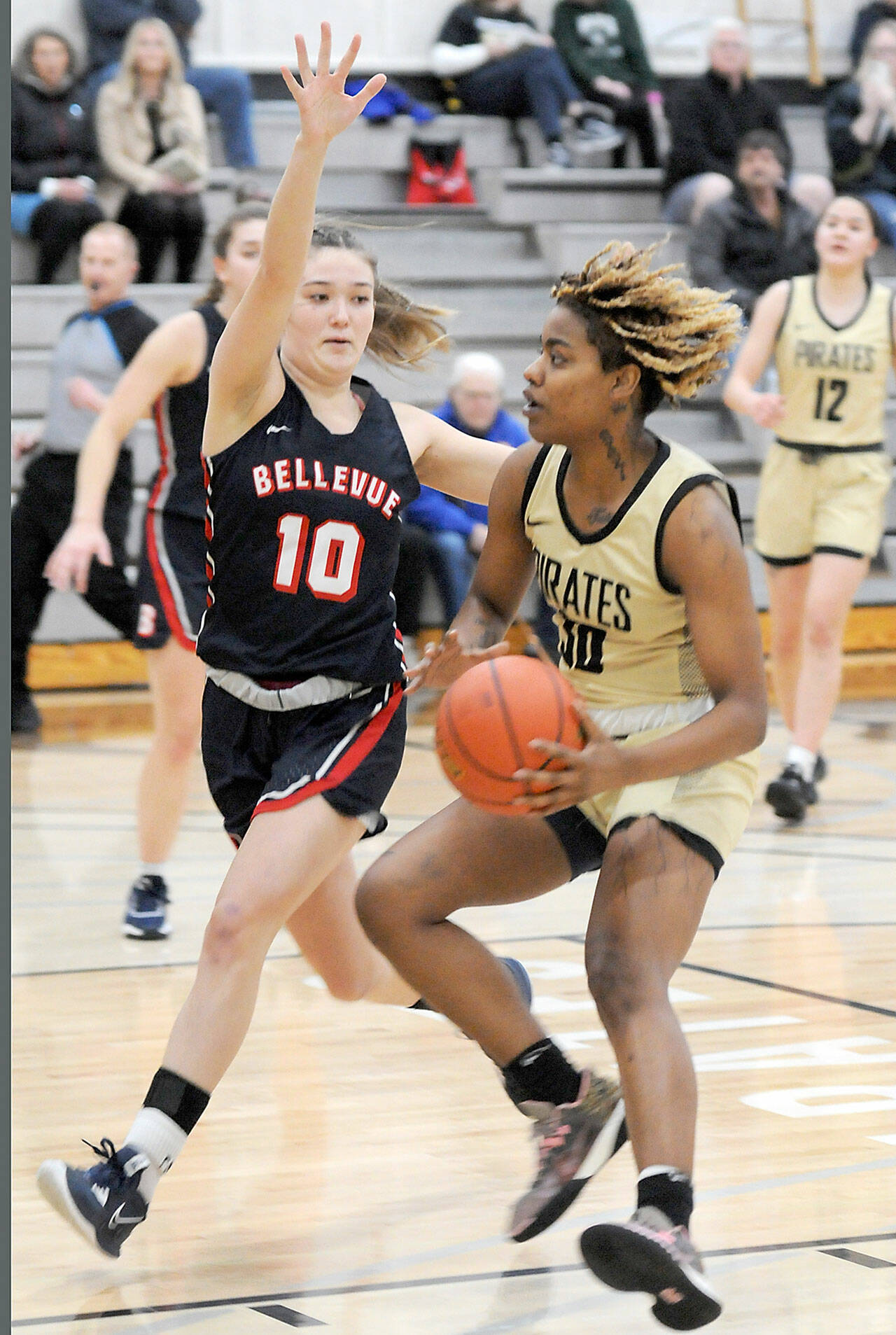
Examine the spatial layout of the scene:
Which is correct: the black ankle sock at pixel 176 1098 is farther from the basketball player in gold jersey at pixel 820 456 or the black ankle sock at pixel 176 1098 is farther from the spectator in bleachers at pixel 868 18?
the spectator in bleachers at pixel 868 18

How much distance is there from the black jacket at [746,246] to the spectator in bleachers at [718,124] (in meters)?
0.84

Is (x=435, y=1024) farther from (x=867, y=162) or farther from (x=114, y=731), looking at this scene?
(x=867, y=162)

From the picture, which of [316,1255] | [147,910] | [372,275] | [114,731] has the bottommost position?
[114,731]

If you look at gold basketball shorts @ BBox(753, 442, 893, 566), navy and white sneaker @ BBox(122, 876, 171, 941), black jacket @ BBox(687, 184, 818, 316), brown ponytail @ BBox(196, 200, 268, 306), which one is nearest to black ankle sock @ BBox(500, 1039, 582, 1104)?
navy and white sneaker @ BBox(122, 876, 171, 941)

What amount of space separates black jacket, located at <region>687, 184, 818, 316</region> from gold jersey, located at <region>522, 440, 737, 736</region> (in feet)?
26.9

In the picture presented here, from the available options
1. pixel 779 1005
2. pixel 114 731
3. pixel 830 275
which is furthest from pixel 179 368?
pixel 114 731

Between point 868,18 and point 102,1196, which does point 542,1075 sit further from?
point 868,18

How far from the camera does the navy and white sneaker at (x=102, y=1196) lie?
312 centimetres

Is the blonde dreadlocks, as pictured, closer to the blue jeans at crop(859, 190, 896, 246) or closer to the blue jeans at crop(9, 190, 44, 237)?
the blue jeans at crop(9, 190, 44, 237)

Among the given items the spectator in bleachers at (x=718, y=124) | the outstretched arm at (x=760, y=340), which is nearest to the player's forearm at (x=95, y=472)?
the outstretched arm at (x=760, y=340)

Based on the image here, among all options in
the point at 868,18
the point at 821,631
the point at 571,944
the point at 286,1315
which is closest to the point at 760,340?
the point at 821,631

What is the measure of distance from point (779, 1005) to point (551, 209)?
8748mm

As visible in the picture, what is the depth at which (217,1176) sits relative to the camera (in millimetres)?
3688

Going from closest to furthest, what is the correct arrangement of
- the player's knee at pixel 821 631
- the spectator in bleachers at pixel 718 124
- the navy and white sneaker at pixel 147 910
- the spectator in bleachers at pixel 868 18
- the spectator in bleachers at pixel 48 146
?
the navy and white sneaker at pixel 147 910
the player's knee at pixel 821 631
the spectator in bleachers at pixel 48 146
the spectator in bleachers at pixel 718 124
the spectator in bleachers at pixel 868 18
